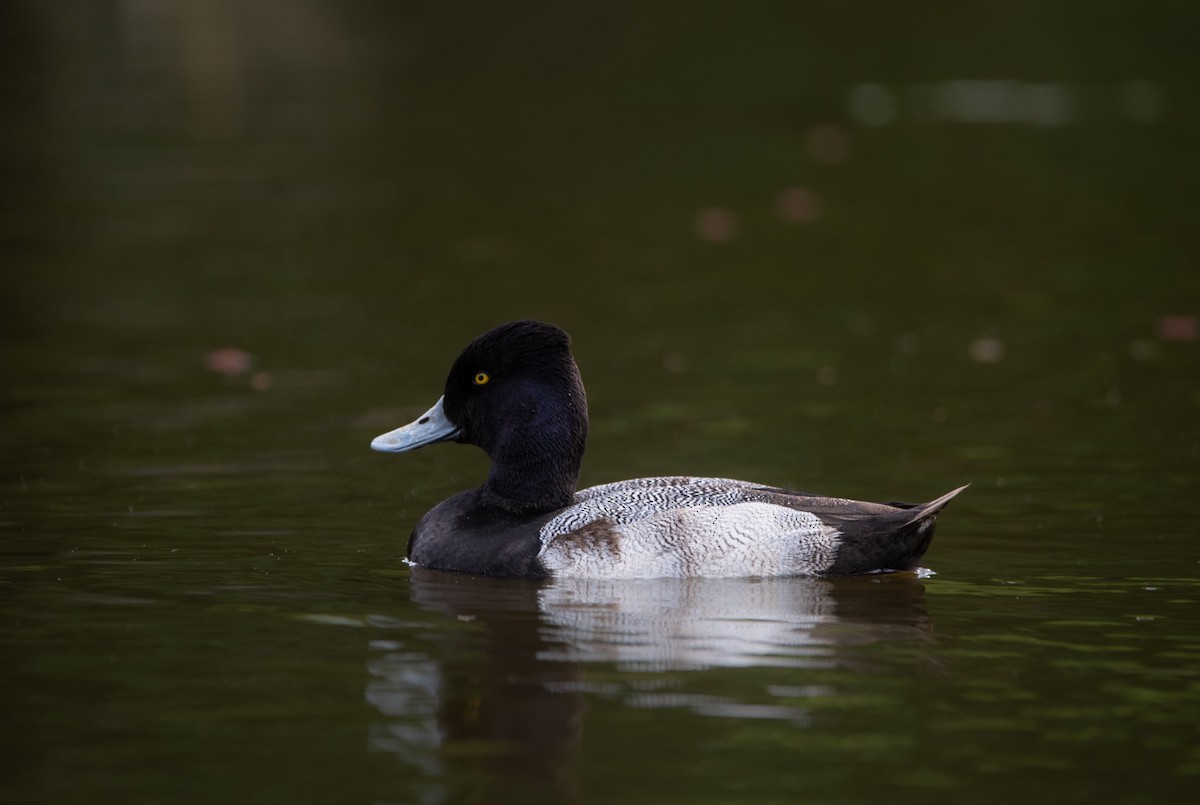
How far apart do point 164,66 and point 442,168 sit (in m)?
14.9

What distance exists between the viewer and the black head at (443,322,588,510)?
30.4ft

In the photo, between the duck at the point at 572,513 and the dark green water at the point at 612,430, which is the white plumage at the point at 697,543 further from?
the dark green water at the point at 612,430

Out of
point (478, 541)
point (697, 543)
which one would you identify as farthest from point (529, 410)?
point (697, 543)

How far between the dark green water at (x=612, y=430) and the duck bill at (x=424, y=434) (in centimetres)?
53

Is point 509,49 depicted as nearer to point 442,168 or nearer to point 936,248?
point 442,168

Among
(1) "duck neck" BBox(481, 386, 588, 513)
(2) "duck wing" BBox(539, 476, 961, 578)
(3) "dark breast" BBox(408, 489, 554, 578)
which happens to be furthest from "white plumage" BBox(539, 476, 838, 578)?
(1) "duck neck" BBox(481, 386, 588, 513)

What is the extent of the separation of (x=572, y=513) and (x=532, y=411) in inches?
22.1

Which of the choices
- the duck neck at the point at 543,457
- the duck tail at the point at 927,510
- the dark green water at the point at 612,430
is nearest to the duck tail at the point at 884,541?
the duck tail at the point at 927,510

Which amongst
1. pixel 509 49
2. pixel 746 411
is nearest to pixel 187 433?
pixel 746 411

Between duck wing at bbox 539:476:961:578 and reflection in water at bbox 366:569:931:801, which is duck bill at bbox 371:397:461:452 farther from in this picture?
duck wing at bbox 539:476:961:578

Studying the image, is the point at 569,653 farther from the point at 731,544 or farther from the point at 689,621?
the point at 731,544

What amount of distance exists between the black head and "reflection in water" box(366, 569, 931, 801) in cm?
56

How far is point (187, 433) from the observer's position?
12219 millimetres

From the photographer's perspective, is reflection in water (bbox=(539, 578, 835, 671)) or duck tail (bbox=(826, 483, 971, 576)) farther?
duck tail (bbox=(826, 483, 971, 576))
